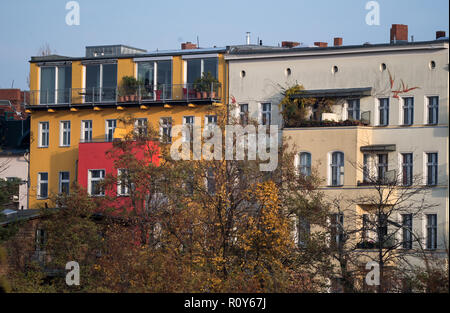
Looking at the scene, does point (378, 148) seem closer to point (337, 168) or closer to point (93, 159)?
point (337, 168)

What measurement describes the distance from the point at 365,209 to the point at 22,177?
2018 cm

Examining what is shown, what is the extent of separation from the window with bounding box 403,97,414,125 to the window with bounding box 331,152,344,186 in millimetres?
3675

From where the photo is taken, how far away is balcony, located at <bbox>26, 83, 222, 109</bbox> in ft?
185

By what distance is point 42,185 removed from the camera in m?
60.3

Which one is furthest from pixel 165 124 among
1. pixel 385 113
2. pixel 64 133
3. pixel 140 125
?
pixel 385 113

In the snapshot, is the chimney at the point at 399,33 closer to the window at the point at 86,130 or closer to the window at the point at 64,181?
the window at the point at 86,130

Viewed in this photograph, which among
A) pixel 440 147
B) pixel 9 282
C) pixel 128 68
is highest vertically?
pixel 128 68

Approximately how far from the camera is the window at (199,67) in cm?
5662

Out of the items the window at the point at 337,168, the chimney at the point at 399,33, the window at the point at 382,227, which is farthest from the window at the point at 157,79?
the window at the point at 382,227

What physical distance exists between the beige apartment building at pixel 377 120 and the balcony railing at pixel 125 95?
8.40 feet

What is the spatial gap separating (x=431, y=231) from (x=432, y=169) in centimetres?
314
